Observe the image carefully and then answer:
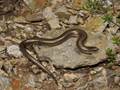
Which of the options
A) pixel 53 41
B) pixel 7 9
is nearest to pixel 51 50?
pixel 53 41

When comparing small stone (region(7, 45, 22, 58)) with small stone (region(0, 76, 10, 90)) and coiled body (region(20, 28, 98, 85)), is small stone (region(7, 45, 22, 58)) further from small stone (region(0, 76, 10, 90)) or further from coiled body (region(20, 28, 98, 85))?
small stone (region(0, 76, 10, 90))

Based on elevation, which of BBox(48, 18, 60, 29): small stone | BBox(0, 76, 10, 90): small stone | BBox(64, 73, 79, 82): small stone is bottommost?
BBox(0, 76, 10, 90): small stone

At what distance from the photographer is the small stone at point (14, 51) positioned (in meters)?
9.84

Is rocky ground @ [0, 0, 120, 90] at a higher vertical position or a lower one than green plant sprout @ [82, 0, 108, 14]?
lower

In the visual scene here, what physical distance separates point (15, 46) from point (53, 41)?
2.45 feet

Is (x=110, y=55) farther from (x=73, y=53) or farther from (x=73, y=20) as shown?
(x=73, y=20)

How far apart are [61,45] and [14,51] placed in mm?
926

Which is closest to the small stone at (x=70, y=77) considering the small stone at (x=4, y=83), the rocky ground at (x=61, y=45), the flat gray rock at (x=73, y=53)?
the rocky ground at (x=61, y=45)

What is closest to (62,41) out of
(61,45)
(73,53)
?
(61,45)

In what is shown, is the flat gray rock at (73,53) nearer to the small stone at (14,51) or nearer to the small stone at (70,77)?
the small stone at (70,77)

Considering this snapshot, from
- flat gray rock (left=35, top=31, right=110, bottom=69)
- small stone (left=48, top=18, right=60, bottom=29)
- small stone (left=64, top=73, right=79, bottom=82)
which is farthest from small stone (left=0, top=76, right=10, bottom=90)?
small stone (left=48, top=18, right=60, bottom=29)

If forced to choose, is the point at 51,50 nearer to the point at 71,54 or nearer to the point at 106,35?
the point at 71,54

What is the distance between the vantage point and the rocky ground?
921 cm

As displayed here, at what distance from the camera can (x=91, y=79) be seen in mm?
9188
